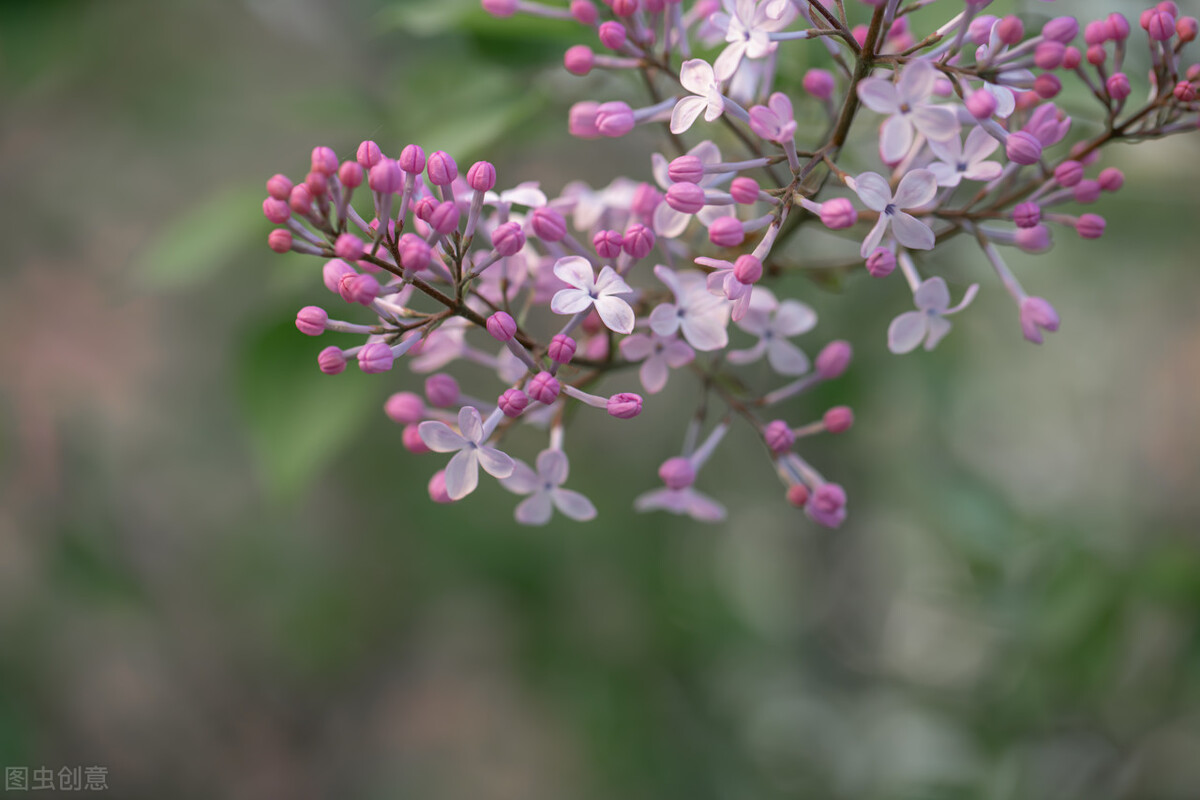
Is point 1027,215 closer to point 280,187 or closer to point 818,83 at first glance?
point 818,83

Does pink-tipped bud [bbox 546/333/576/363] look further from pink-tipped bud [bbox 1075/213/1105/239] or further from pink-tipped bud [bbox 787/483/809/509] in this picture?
pink-tipped bud [bbox 1075/213/1105/239]

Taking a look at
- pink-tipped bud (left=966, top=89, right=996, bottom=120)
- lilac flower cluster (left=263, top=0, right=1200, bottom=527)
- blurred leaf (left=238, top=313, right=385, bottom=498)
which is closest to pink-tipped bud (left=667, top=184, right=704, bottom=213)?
lilac flower cluster (left=263, top=0, right=1200, bottom=527)

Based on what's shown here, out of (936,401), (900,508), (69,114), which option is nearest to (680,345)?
(936,401)

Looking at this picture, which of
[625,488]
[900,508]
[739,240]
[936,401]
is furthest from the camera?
[625,488]

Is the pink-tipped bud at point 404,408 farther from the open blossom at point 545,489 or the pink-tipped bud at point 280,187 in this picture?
the pink-tipped bud at point 280,187

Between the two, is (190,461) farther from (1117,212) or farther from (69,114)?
(1117,212)

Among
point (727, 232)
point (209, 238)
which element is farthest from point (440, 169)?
point (209, 238)

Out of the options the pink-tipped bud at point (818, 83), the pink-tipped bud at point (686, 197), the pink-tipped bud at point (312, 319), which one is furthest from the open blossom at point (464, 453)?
the pink-tipped bud at point (818, 83)
